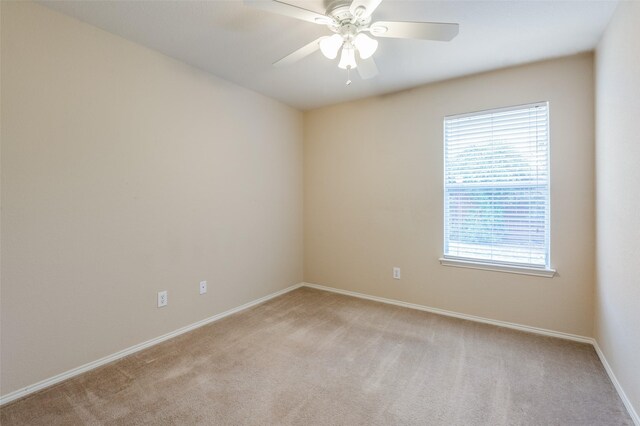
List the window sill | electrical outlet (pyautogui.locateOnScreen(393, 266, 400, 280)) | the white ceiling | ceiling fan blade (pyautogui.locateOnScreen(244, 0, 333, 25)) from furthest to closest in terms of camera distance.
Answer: electrical outlet (pyautogui.locateOnScreen(393, 266, 400, 280)), the window sill, the white ceiling, ceiling fan blade (pyautogui.locateOnScreen(244, 0, 333, 25))

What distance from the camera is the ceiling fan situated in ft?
4.91

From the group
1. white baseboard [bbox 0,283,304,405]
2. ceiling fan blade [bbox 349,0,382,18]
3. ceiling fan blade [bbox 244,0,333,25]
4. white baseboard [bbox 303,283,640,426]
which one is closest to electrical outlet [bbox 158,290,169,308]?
white baseboard [bbox 0,283,304,405]

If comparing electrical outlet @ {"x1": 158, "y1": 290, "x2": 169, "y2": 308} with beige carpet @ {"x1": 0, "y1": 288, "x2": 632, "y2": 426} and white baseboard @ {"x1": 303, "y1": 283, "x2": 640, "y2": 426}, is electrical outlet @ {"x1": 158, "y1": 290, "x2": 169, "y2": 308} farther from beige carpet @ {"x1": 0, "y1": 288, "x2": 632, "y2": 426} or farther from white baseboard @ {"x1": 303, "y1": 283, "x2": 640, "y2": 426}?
white baseboard @ {"x1": 303, "y1": 283, "x2": 640, "y2": 426}

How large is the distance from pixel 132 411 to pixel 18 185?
1.47 metres

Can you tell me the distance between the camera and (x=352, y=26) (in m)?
1.74

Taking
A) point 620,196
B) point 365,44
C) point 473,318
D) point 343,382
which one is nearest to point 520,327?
point 473,318

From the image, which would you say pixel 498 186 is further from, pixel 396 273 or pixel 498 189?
pixel 396 273

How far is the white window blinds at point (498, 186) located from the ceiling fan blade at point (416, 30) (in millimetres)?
1453

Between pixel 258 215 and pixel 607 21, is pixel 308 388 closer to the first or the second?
pixel 258 215

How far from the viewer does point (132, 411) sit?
1.62m

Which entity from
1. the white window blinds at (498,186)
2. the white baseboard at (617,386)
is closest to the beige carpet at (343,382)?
the white baseboard at (617,386)

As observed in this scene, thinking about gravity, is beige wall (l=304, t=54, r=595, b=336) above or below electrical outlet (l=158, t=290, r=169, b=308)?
above

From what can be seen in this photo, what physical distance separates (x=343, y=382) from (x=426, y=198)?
6.52 ft

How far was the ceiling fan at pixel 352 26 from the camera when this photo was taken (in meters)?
1.50
